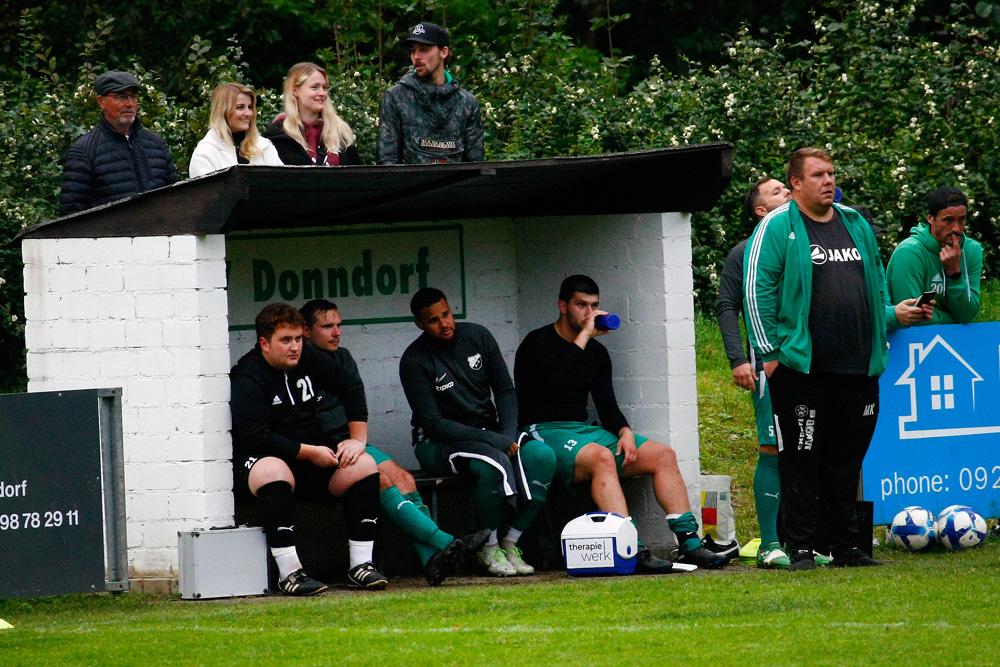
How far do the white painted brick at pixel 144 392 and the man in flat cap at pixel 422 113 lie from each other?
2073 mm

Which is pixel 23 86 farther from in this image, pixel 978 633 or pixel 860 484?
pixel 978 633

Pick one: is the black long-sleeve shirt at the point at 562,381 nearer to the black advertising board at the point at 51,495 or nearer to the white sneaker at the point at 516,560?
the white sneaker at the point at 516,560

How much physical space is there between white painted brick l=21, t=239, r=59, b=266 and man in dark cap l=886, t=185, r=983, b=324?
179 inches

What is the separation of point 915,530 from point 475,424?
8.15ft

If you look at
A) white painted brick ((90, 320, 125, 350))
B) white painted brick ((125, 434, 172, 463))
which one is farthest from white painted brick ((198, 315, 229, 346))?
white painted brick ((125, 434, 172, 463))

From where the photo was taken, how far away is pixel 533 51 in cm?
1522

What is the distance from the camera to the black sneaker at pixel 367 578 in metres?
8.30

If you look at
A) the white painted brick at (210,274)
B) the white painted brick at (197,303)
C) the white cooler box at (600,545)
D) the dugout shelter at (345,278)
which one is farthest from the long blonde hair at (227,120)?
the white cooler box at (600,545)

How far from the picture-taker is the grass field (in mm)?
5930

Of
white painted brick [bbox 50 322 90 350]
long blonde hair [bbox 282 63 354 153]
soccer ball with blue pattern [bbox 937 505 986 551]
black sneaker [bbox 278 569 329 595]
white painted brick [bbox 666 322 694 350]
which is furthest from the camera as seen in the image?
white painted brick [bbox 666 322 694 350]

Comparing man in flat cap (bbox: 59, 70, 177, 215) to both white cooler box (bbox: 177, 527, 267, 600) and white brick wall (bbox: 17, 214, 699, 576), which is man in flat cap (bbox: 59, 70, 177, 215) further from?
white cooler box (bbox: 177, 527, 267, 600)

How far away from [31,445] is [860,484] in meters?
4.50

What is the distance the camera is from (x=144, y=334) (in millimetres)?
8258

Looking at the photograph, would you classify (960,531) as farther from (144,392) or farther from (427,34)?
(144,392)
